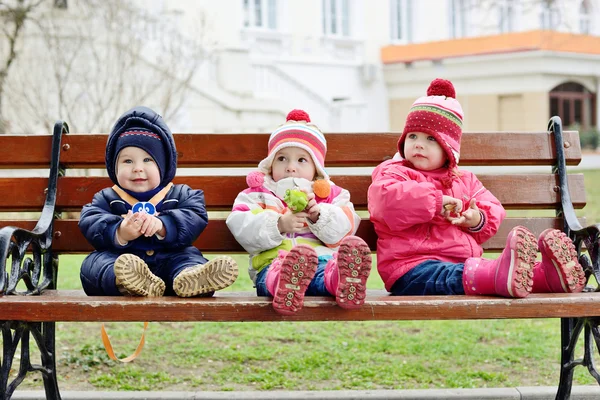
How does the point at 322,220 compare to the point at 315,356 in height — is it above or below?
above

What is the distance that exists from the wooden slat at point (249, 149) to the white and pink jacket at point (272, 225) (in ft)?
1.23

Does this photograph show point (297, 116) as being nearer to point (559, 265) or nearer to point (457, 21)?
point (559, 265)

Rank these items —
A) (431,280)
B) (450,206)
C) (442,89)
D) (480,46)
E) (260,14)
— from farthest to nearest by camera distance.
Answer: (480,46), (260,14), (442,89), (450,206), (431,280)

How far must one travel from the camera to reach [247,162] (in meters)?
Answer: 4.16

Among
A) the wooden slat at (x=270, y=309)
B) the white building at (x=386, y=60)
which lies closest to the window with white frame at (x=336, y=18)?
the white building at (x=386, y=60)

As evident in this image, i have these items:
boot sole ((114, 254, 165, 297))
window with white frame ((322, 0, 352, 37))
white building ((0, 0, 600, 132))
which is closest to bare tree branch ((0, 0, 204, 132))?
white building ((0, 0, 600, 132))

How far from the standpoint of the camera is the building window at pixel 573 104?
2759 cm

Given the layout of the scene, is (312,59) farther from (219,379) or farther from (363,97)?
(219,379)

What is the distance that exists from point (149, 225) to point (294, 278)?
0.75m

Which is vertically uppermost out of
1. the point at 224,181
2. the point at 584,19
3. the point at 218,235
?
the point at 584,19

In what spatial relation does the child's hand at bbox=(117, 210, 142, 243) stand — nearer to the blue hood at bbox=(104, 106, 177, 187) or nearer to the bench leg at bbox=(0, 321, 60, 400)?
the blue hood at bbox=(104, 106, 177, 187)

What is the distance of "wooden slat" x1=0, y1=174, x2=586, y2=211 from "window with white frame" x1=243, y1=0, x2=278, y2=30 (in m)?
19.0

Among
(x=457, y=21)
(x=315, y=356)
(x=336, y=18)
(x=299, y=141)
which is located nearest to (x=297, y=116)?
(x=299, y=141)

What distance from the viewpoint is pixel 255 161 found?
4152 millimetres
